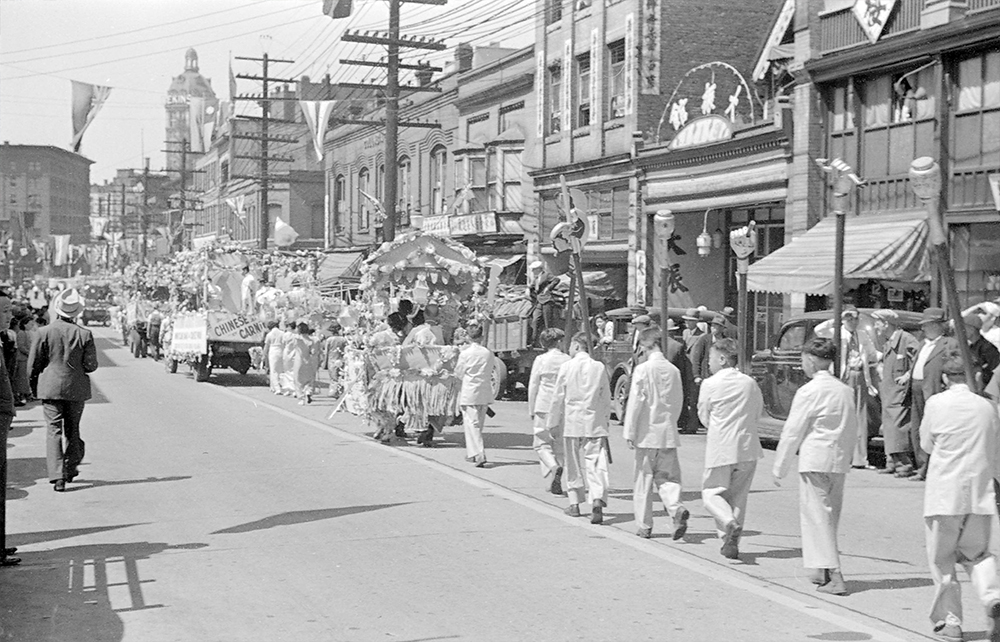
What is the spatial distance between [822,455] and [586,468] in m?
3.06

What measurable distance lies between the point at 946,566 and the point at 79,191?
5500 inches

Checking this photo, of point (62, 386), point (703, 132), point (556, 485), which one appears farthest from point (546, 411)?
point (703, 132)

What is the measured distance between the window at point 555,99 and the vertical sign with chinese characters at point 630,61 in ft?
12.7

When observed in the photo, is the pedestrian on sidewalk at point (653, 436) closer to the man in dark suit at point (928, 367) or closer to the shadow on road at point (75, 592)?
the shadow on road at point (75, 592)

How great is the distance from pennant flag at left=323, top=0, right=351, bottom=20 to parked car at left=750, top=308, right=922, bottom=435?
55.3 ft

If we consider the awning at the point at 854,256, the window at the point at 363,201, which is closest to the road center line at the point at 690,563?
the awning at the point at 854,256

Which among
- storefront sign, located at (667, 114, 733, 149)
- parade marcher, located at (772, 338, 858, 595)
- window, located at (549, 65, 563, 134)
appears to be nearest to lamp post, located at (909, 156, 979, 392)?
parade marcher, located at (772, 338, 858, 595)

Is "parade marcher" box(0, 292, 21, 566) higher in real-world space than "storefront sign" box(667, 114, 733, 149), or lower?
lower

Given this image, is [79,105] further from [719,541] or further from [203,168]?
[203,168]

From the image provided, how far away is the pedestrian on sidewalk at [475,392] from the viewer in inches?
575

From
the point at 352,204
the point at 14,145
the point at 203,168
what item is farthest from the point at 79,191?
the point at 352,204

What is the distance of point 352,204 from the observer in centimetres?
5538

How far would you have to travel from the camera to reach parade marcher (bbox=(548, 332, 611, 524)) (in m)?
10.8

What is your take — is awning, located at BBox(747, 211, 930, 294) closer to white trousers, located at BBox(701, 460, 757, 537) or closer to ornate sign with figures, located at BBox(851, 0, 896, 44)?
ornate sign with figures, located at BBox(851, 0, 896, 44)
